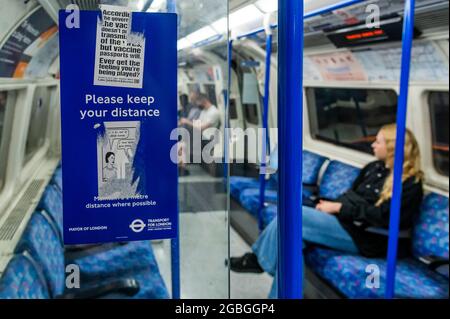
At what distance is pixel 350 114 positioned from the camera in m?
5.64

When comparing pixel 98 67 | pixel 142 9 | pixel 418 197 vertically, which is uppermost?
pixel 142 9

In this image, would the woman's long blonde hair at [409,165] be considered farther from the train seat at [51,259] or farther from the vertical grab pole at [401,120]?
the train seat at [51,259]

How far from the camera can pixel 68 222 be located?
846 millimetres

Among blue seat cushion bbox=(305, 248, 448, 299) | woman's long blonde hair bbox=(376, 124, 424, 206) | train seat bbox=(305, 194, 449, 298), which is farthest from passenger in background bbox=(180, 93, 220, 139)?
woman's long blonde hair bbox=(376, 124, 424, 206)

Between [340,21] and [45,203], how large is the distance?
2.55 meters

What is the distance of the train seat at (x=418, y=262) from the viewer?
3145 mm

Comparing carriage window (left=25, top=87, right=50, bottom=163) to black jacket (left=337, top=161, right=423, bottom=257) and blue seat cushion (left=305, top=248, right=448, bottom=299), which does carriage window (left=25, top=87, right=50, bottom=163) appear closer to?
blue seat cushion (left=305, top=248, right=448, bottom=299)

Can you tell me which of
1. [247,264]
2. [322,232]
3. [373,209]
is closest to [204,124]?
[373,209]

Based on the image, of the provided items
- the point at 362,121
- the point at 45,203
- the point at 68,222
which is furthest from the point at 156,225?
the point at 362,121

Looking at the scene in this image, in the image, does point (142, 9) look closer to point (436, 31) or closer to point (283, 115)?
point (283, 115)

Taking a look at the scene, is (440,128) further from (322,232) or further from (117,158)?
(117,158)

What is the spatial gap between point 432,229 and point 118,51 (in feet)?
11.4

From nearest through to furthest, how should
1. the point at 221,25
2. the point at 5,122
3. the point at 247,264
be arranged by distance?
1. the point at 221,25
2. the point at 5,122
3. the point at 247,264

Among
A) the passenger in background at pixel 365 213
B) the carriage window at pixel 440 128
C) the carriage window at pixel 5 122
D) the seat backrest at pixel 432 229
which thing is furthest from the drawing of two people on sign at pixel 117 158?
the carriage window at pixel 440 128
